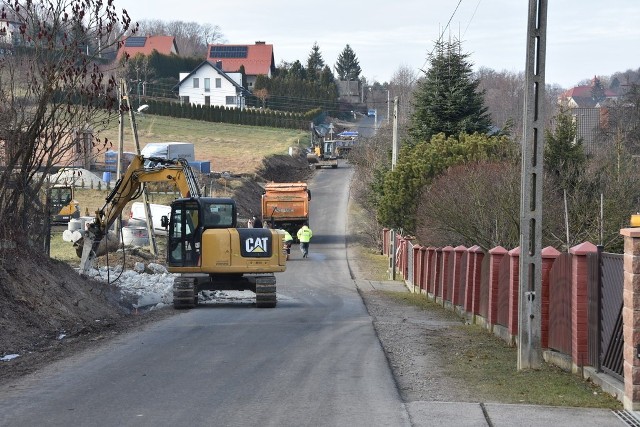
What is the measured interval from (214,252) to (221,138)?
78451 mm

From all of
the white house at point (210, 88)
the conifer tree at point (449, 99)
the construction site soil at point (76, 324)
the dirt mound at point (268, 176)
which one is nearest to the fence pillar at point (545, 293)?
the construction site soil at point (76, 324)

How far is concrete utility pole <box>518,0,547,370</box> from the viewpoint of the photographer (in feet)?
43.1

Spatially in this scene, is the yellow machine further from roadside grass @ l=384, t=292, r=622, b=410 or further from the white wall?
the white wall

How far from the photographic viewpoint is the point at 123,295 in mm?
25859

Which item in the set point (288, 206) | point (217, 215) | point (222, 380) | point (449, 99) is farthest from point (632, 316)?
point (288, 206)

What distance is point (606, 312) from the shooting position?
12.1 m

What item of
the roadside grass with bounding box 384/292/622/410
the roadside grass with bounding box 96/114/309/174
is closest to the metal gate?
the roadside grass with bounding box 384/292/622/410

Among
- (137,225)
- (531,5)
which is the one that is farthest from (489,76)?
(531,5)

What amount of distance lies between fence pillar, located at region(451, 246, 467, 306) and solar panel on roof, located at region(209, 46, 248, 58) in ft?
423

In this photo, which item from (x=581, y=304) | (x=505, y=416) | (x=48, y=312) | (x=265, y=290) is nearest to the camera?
(x=505, y=416)

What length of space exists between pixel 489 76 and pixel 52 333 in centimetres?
12700

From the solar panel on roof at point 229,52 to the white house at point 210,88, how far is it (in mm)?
16100

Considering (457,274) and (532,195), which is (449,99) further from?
(532,195)

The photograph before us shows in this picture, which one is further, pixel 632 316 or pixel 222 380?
pixel 222 380
